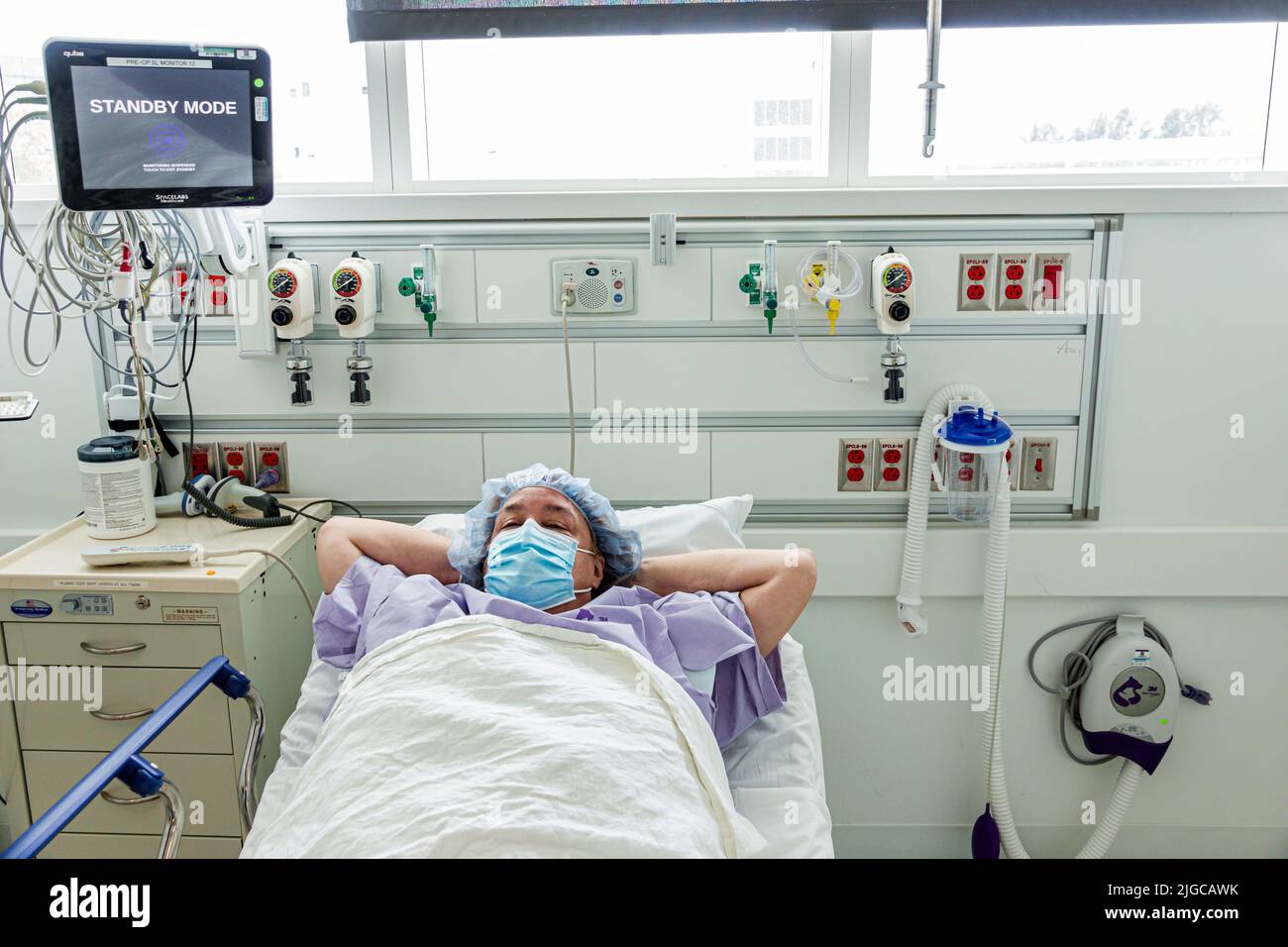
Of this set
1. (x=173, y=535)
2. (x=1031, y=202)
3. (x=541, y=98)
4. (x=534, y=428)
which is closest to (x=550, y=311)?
(x=534, y=428)

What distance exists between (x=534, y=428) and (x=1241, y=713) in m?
1.76

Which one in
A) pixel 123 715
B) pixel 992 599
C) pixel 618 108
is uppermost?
pixel 618 108

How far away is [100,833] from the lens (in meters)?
1.89

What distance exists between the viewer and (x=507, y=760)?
120cm

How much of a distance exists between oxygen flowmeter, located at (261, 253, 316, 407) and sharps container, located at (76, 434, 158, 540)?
347 mm

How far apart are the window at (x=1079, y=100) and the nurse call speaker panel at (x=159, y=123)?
1313mm

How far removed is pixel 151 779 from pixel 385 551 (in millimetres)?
740

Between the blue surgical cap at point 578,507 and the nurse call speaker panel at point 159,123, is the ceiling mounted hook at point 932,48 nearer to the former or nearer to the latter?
the blue surgical cap at point 578,507

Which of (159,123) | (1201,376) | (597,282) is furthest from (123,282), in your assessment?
(1201,376)

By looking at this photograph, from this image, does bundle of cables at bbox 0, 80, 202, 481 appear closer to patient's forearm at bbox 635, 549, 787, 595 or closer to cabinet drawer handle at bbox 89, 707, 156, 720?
cabinet drawer handle at bbox 89, 707, 156, 720

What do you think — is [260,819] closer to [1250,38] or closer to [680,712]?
[680,712]

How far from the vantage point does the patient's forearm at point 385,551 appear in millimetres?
1846

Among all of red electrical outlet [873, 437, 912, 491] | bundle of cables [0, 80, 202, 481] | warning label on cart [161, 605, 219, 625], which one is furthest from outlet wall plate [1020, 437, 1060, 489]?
bundle of cables [0, 80, 202, 481]

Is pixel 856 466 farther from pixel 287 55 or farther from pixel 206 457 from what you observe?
pixel 287 55
